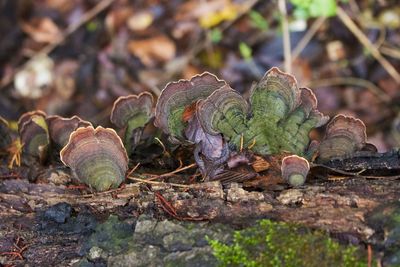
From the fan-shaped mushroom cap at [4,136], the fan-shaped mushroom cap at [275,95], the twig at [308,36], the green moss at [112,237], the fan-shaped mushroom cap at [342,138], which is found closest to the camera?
the green moss at [112,237]

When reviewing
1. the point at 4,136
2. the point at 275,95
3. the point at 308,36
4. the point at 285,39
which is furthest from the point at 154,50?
the point at 275,95

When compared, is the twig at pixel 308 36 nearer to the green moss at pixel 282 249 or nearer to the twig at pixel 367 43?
the twig at pixel 367 43

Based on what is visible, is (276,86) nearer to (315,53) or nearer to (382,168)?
(382,168)

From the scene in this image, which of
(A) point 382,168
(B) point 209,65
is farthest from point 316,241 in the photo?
(B) point 209,65

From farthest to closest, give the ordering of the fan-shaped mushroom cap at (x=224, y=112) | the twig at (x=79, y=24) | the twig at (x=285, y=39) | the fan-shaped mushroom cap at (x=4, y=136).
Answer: the twig at (x=79, y=24) < the twig at (x=285, y=39) < the fan-shaped mushroom cap at (x=4, y=136) < the fan-shaped mushroom cap at (x=224, y=112)

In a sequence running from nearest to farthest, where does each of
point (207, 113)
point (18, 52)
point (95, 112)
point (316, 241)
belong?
point (316, 241)
point (207, 113)
point (95, 112)
point (18, 52)

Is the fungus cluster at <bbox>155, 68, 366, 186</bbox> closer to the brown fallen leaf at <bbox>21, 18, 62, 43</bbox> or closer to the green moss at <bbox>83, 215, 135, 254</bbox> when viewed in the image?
the green moss at <bbox>83, 215, 135, 254</bbox>

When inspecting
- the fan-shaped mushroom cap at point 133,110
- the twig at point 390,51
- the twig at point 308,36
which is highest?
the twig at point 308,36

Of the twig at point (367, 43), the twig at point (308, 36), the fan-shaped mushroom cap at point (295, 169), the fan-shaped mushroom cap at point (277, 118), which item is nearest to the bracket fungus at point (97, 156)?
the fan-shaped mushroom cap at point (277, 118)
